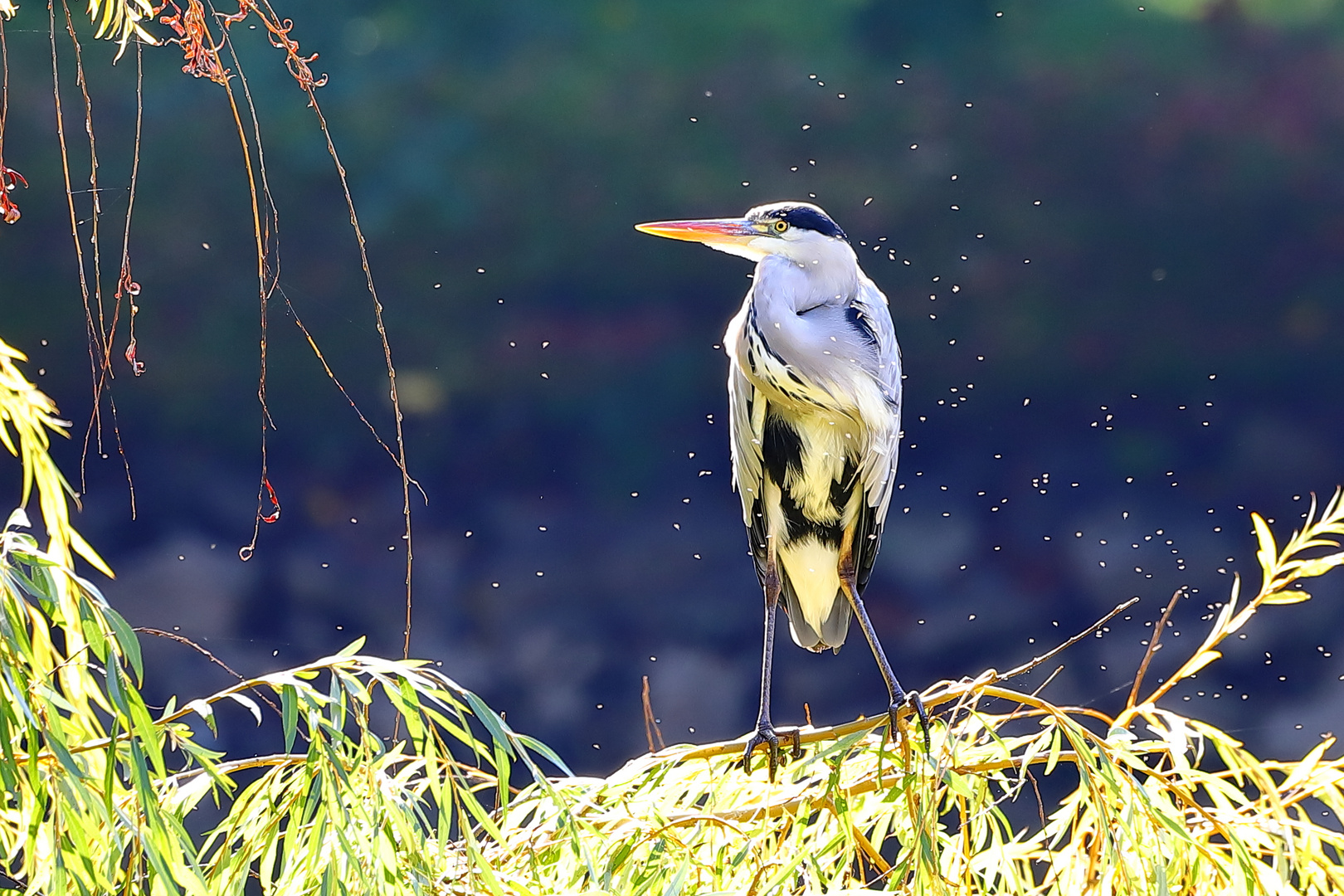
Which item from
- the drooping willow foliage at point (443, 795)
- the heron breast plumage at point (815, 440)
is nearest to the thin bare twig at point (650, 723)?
the drooping willow foliage at point (443, 795)

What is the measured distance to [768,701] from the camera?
1.32m

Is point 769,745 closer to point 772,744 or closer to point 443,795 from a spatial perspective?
point 772,744

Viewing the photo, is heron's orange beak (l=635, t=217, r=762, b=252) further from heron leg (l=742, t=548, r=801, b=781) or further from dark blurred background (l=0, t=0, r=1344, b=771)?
dark blurred background (l=0, t=0, r=1344, b=771)

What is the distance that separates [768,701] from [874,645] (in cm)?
12

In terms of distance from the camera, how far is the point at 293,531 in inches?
73.7

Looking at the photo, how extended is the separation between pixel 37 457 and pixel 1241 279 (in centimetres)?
161

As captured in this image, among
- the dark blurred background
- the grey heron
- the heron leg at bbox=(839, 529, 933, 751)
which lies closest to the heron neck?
the grey heron

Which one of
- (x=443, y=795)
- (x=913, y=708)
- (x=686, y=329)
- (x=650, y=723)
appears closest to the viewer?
(x=443, y=795)

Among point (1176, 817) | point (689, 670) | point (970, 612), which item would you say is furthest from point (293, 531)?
point (1176, 817)

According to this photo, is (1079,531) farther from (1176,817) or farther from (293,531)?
(293,531)

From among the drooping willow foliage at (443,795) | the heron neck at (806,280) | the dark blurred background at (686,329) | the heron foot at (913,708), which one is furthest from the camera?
the dark blurred background at (686,329)

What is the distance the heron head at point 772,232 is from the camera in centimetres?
131

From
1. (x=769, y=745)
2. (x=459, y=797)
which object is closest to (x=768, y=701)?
(x=769, y=745)

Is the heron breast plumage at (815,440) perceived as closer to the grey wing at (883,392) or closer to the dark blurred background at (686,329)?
the grey wing at (883,392)
